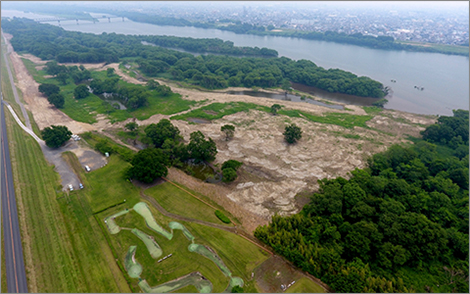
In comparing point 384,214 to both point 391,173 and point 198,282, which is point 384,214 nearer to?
point 391,173

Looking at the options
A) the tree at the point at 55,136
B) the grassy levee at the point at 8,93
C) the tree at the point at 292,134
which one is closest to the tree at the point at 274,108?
the tree at the point at 292,134

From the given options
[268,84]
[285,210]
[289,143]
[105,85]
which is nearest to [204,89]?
[268,84]

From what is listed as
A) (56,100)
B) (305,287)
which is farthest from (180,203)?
(56,100)

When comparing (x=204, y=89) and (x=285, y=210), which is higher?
(x=204, y=89)

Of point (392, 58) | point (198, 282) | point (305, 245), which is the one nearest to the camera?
point (198, 282)

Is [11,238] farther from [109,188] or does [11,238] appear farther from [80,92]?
[80,92]

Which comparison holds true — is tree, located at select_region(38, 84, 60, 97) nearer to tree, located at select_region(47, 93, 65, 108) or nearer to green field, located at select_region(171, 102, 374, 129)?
tree, located at select_region(47, 93, 65, 108)

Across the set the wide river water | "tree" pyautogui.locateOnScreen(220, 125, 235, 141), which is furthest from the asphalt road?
the wide river water

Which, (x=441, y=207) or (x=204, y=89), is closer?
(x=441, y=207)
